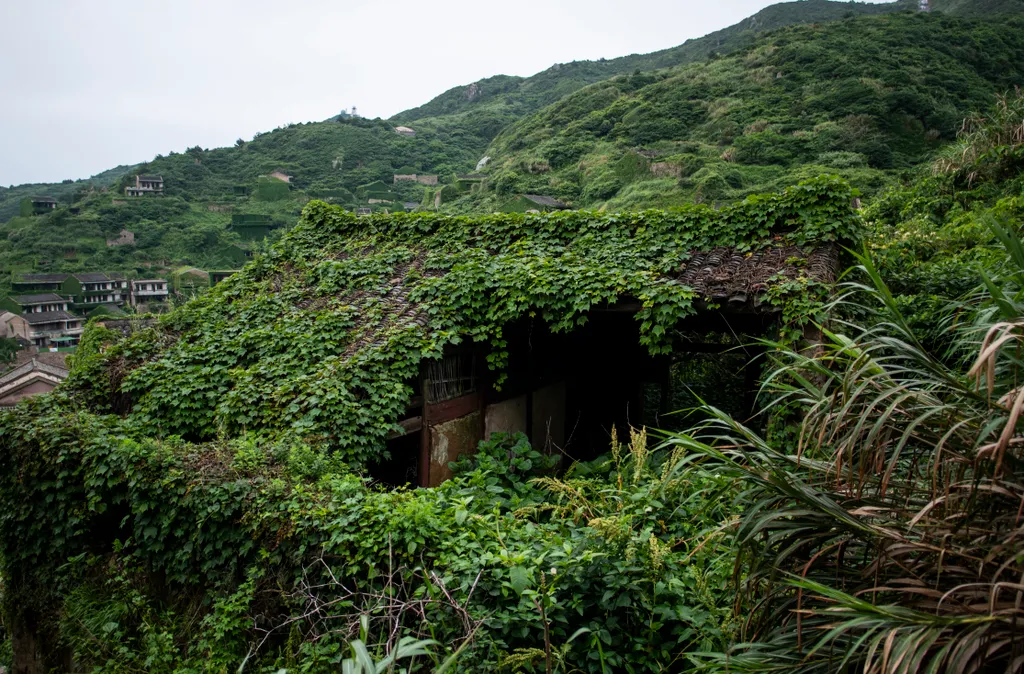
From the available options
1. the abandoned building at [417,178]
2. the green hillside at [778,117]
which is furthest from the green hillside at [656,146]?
the abandoned building at [417,178]

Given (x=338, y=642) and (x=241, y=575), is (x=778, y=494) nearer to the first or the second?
(x=338, y=642)

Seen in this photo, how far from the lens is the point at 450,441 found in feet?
26.5

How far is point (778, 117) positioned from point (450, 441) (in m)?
35.5

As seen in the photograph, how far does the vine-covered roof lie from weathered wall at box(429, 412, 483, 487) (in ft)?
3.14

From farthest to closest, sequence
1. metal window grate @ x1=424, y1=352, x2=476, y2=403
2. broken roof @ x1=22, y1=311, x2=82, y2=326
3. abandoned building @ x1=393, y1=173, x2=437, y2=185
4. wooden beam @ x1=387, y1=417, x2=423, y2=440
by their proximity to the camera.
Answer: abandoned building @ x1=393, y1=173, x2=437, y2=185 → broken roof @ x1=22, y1=311, x2=82, y2=326 → metal window grate @ x1=424, y1=352, x2=476, y2=403 → wooden beam @ x1=387, y1=417, x2=423, y2=440

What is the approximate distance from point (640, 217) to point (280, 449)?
5.34 metres

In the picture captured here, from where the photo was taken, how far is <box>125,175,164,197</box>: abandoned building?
54.5 m

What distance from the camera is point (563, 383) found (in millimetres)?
10555

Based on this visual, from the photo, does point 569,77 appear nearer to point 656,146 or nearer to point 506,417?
point 656,146

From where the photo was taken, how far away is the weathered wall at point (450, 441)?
7.83 meters

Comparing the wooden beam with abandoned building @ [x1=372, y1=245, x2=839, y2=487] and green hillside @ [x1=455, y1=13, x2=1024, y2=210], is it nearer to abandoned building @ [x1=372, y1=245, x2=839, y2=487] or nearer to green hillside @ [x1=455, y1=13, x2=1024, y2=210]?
abandoned building @ [x1=372, y1=245, x2=839, y2=487]

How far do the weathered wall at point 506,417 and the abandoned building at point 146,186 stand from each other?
5749cm

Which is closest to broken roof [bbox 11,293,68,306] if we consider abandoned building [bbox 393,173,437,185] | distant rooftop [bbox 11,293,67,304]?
distant rooftop [bbox 11,293,67,304]

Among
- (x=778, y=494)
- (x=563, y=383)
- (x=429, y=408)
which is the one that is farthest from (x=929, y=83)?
(x=778, y=494)
